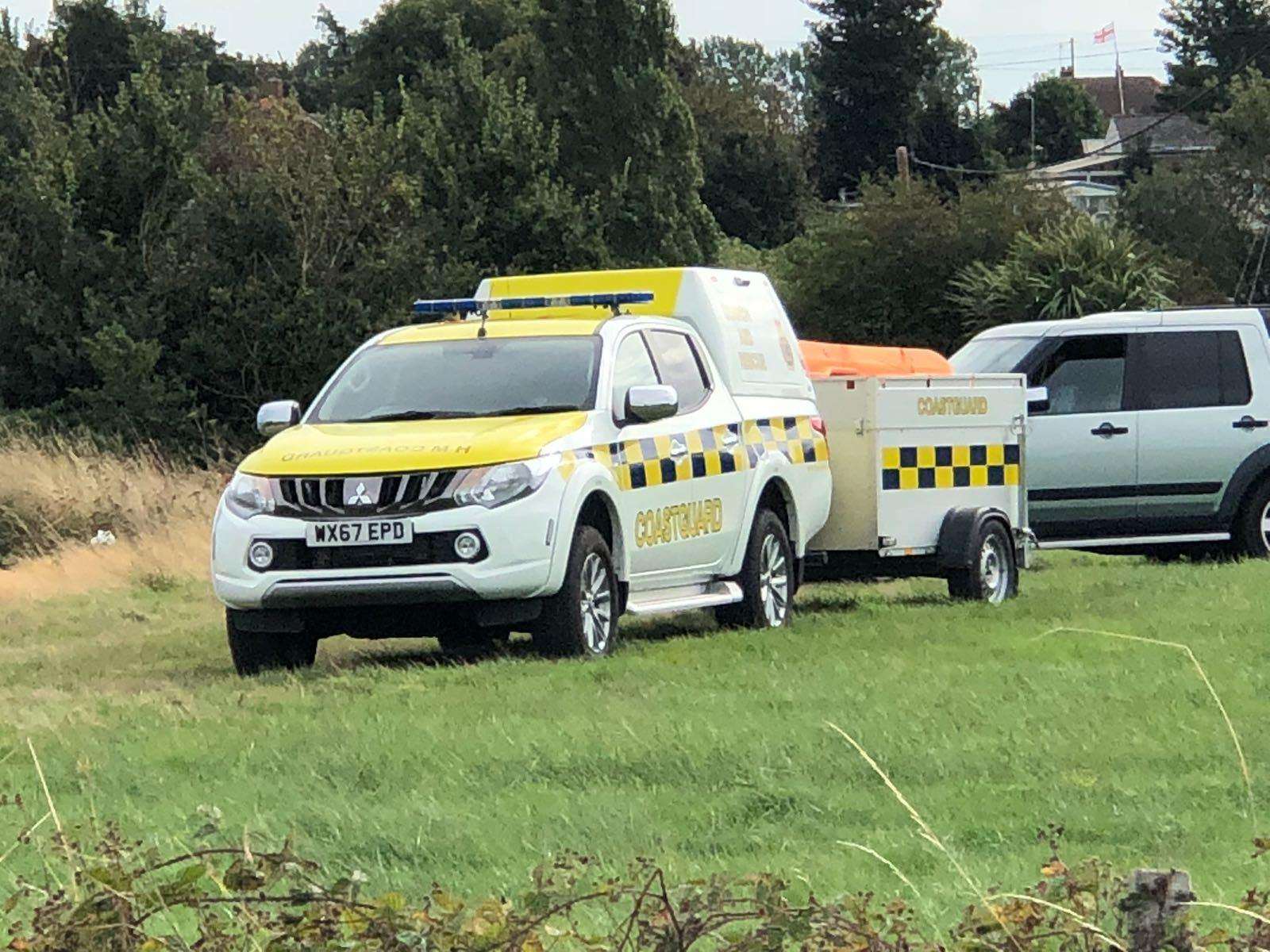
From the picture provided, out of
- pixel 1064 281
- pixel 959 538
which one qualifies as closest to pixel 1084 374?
pixel 959 538

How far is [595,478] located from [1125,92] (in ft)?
531

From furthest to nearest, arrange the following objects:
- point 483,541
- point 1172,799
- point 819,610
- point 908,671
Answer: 1. point 819,610
2. point 483,541
3. point 908,671
4. point 1172,799

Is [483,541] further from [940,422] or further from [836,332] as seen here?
[836,332]

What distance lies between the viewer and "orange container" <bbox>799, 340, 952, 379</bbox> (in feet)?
51.1

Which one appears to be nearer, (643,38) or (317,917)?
(317,917)

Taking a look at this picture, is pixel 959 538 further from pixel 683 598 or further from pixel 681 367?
pixel 683 598

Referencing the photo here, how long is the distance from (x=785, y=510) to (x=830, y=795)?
6.63 metres

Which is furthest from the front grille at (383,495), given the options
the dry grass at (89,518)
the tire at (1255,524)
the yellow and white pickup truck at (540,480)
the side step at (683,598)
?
the tire at (1255,524)

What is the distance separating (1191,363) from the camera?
56.7 ft

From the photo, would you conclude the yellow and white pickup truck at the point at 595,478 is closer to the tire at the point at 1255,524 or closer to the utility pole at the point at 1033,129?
the tire at the point at 1255,524

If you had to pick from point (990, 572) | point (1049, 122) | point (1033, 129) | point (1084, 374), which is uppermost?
point (1049, 122)

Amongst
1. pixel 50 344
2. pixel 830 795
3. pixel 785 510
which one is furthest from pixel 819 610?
pixel 50 344

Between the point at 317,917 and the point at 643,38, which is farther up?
the point at 643,38

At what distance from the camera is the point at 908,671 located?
9.52 meters
